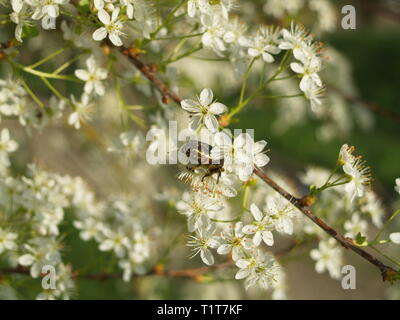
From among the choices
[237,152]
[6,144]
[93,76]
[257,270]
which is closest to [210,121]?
[237,152]

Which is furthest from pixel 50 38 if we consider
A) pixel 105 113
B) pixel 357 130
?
pixel 357 130

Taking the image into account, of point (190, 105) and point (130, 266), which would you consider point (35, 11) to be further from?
point (130, 266)

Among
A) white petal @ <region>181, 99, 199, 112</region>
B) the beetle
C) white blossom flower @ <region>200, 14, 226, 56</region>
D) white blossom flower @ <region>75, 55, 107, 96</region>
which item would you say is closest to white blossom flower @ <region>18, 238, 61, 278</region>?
white blossom flower @ <region>75, 55, 107, 96</region>

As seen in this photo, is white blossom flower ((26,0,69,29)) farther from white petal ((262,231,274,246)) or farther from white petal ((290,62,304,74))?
white petal ((262,231,274,246))

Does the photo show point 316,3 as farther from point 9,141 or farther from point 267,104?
point 267,104

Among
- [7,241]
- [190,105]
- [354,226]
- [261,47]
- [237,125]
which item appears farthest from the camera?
[237,125]
